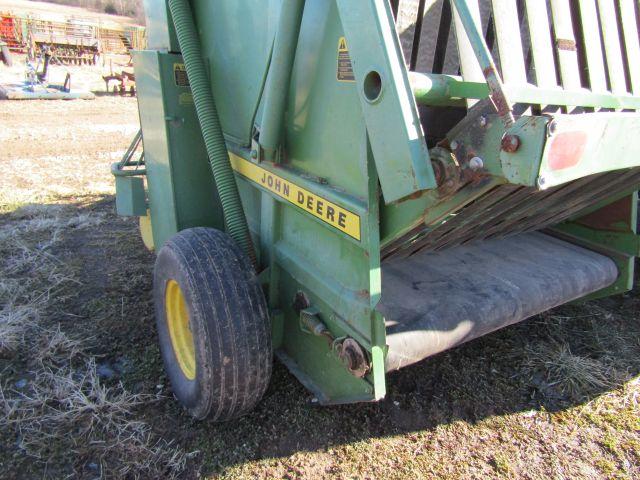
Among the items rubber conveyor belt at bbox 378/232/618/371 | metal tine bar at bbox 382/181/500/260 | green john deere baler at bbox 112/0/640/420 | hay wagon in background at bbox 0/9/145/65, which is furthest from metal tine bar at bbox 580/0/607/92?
hay wagon in background at bbox 0/9/145/65

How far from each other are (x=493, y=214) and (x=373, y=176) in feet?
2.55

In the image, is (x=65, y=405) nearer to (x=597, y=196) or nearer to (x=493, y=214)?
(x=493, y=214)

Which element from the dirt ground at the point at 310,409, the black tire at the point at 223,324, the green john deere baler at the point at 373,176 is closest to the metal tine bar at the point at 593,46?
the green john deere baler at the point at 373,176

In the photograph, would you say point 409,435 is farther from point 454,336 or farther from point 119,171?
point 119,171

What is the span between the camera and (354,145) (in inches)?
70.1

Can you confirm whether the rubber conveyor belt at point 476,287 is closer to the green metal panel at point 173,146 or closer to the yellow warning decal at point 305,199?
the yellow warning decal at point 305,199

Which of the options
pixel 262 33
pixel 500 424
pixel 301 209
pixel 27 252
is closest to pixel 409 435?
pixel 500 424

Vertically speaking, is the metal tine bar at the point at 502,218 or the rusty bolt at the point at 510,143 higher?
the rusty bolt at the point at 510,143

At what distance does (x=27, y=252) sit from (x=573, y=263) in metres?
4.07

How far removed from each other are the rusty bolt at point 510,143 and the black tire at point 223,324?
4.04 feet

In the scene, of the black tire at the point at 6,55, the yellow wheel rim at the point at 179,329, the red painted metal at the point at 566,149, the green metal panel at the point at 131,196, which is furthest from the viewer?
the black tire at the point at 6,55

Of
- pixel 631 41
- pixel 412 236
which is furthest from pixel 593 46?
pixel 412 236

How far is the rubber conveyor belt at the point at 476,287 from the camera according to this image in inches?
84.6

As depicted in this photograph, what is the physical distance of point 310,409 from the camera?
2594 millimetres
